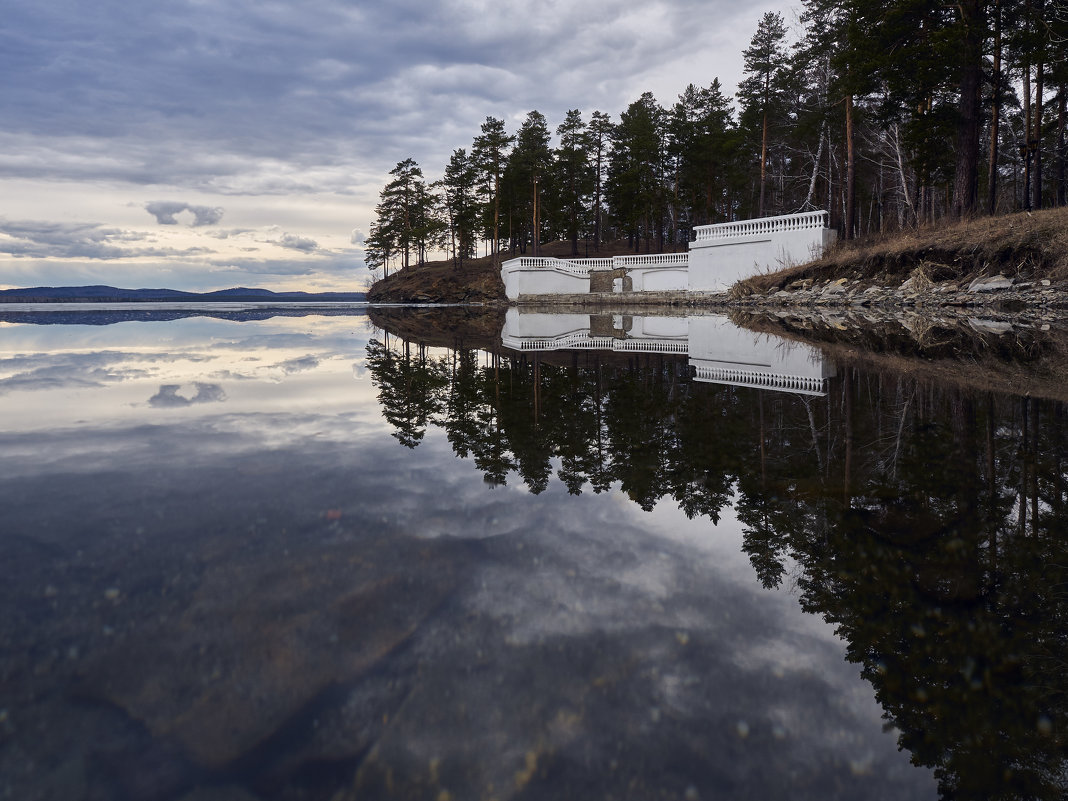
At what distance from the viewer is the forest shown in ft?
79.3

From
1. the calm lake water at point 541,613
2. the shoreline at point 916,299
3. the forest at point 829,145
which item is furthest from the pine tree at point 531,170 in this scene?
the calm lake water at point 541,613

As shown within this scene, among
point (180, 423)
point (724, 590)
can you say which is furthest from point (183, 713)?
point (180, 423)

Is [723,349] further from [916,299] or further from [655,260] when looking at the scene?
[655,260]

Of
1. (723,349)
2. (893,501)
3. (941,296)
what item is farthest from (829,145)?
(893,501)

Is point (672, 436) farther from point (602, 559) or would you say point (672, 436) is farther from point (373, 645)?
point (373, 645)

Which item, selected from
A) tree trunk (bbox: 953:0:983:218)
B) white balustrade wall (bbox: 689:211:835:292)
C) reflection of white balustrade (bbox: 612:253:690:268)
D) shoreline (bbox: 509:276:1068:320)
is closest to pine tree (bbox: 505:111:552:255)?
reflection of white balustrade (bbox: 612:253:690:268)

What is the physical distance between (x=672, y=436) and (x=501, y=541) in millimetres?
2986

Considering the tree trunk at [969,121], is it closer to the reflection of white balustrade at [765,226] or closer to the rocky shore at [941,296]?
the rocky shore at [941,296]

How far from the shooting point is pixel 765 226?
36.9m

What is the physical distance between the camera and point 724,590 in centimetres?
292

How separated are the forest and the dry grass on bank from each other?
2.09m

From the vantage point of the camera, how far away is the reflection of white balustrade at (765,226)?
33.8 metres

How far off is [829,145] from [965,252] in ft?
69.9

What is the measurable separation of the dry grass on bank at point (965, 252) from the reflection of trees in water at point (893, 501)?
1635cm
